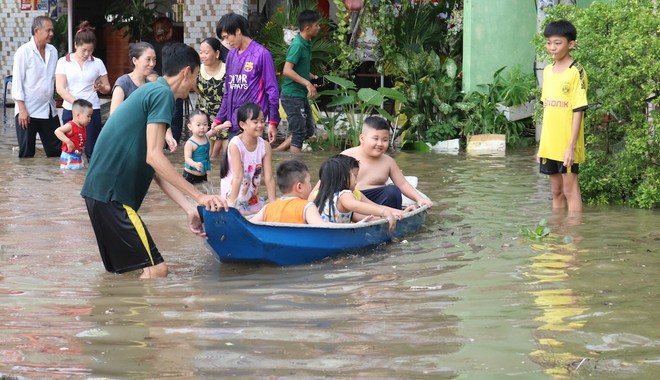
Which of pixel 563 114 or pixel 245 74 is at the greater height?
pixel 245 74

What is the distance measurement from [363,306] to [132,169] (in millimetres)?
1814

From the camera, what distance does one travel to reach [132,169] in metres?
6.84

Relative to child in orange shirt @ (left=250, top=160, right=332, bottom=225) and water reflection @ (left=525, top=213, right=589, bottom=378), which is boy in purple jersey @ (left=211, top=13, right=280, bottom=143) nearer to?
child in orange shirt @ (left=250, top=160, right=332, bottom=225)

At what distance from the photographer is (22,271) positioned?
7.34 meters

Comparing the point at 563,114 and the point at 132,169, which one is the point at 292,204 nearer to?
the point at 132,169

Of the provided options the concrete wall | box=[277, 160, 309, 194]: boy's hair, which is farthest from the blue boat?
the concrete wall

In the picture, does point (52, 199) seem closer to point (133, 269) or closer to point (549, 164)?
point (133, 269)

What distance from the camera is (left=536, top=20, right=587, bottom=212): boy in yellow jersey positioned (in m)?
9.16

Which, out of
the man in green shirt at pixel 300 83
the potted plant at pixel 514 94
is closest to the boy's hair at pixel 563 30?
the man in green shirt at pixel 300 83

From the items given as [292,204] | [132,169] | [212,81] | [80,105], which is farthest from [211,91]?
[132,169]

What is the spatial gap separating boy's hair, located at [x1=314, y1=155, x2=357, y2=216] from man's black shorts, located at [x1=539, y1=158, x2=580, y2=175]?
2.24 metres

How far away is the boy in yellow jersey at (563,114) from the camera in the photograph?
916cm

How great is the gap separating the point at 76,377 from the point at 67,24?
16342 mm

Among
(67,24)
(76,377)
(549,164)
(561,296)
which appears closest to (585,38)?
(549,164)
